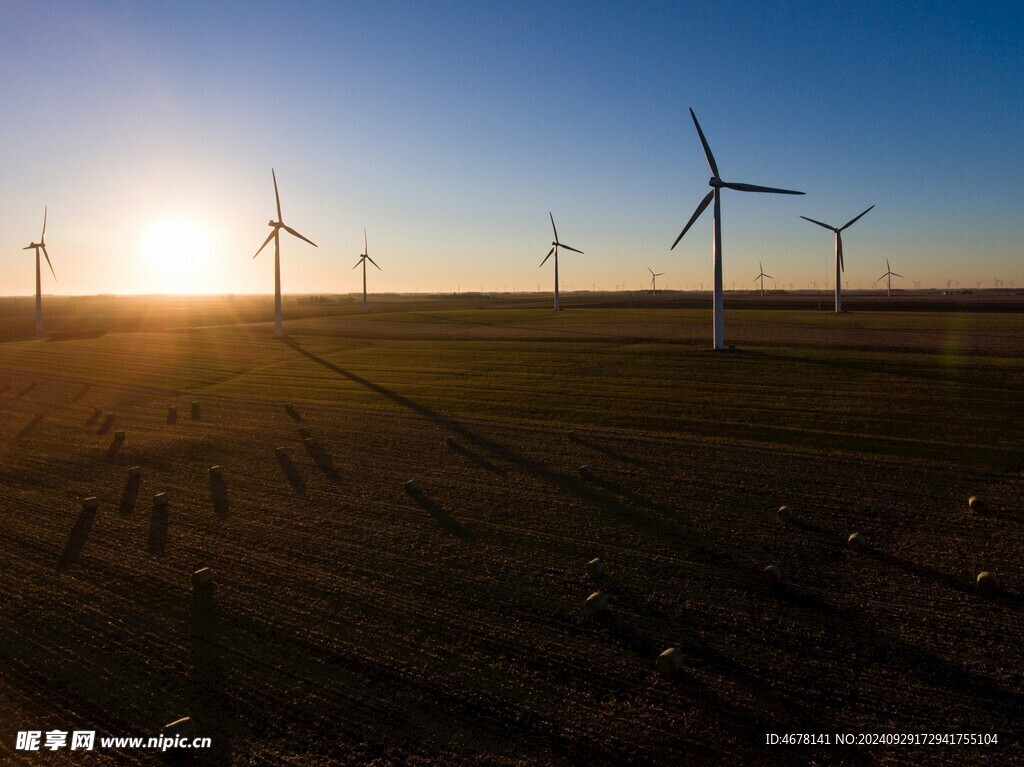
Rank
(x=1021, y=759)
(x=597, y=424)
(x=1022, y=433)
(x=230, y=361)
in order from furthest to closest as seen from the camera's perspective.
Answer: (x=230, y=361) → (x=597, y=424) → (x=1022, y=433) → (x=1021, y=759)

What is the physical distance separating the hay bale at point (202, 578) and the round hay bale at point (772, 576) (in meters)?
9.84

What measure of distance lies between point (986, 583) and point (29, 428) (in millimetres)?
31483

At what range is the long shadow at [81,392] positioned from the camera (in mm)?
32594

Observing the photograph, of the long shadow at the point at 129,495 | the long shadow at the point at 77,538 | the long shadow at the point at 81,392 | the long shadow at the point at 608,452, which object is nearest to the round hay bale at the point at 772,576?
the long shadow at the point at 608,452

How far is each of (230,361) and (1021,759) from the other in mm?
48777

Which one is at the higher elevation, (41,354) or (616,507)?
(41,354)

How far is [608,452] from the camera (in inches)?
784

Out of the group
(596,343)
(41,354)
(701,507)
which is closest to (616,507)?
(701,507)

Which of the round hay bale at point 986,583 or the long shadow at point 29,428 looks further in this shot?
the long shadow at point 29,428

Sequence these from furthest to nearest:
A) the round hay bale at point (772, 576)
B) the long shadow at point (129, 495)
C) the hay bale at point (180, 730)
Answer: the long shadow at point (129, 495)
the round hay bale at point (772, 576)
the hay bale at point (180, 730)

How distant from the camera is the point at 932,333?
5222cm

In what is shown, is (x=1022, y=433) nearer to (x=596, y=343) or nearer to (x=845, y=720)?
(x=845, y=720)

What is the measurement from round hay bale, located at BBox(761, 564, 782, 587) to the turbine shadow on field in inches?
515

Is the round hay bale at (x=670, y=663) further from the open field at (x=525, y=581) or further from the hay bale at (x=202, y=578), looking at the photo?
the hay bale at (x=202, y=578)
